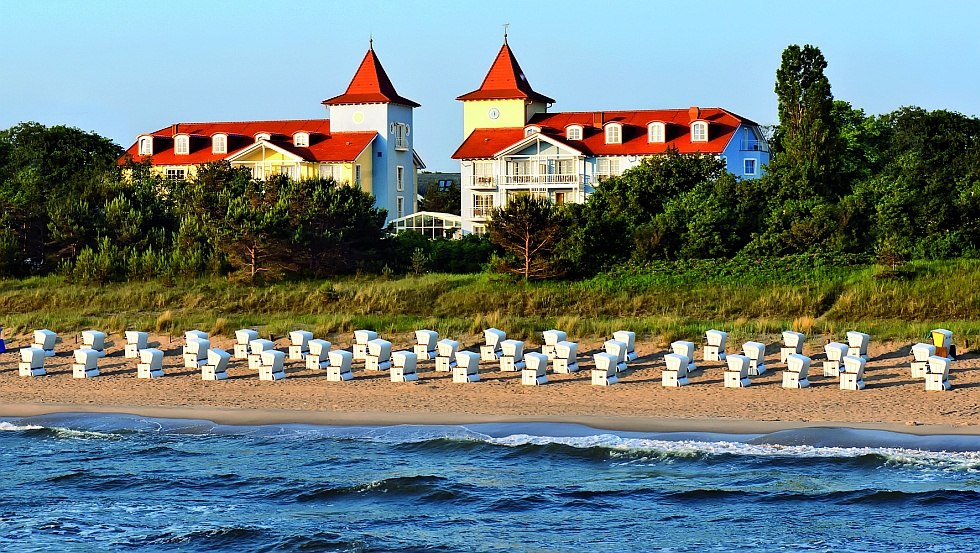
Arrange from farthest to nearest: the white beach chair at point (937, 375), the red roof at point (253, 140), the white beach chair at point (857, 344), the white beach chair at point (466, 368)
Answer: the red roof at point (253, 140) → the white beach chair at point (857, 344) → the white beach chair at point (466, 368) → the white beach chair at point (937, 375)

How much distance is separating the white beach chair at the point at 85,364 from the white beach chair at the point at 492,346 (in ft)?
24.9

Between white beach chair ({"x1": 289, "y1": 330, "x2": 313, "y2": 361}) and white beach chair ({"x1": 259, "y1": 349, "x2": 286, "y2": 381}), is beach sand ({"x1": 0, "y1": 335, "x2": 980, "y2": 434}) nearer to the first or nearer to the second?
white beach chair ({"x1": 259, "y1": 349, "x2": 286, "y2": 381})

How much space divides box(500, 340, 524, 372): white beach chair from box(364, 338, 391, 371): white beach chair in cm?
224

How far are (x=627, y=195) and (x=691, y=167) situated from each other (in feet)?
11.9

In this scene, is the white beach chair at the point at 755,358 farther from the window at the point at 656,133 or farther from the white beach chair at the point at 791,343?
the window at the point at 656,133

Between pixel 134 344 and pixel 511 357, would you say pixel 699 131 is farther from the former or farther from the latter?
pixel 134 344

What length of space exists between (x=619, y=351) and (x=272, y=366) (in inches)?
257

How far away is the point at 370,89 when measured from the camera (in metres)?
69.0

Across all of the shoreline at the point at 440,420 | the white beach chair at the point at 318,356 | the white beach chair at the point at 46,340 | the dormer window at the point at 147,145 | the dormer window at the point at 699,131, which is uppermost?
the dormer window at the point at 147,145

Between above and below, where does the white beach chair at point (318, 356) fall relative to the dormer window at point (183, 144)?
below

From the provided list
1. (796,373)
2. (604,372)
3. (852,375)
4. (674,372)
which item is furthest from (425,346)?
(852,375)

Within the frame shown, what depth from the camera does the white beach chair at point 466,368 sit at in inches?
990

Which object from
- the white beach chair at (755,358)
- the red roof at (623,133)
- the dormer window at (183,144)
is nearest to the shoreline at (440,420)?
the white beach chair at (755,358)

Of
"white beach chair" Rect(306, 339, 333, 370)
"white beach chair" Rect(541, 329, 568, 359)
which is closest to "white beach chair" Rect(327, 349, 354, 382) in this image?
"white beach chair" Rect(306, 339, 333, 370)
